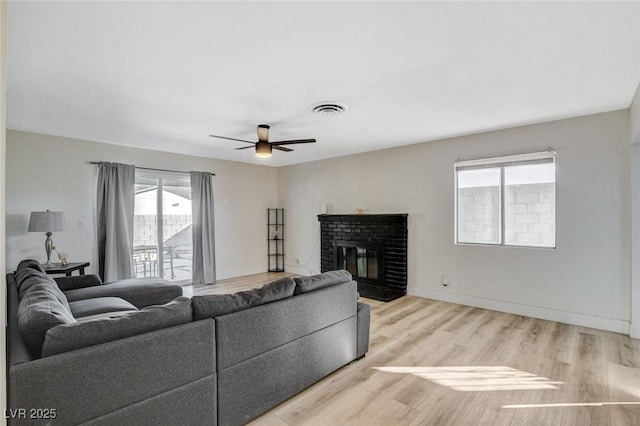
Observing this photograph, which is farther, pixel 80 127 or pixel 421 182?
pixel 421 182

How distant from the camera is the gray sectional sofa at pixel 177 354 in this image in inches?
55.7

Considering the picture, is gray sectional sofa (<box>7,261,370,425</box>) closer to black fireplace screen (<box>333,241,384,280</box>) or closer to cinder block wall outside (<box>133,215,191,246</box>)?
cinder block wall outside (<box>133,215,191,246</box>)

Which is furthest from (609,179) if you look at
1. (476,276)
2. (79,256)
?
(79,256)

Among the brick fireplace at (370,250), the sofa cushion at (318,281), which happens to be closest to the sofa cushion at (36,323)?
the sofa cushion at (318,281)

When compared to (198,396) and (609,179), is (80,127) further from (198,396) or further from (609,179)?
(609,179)

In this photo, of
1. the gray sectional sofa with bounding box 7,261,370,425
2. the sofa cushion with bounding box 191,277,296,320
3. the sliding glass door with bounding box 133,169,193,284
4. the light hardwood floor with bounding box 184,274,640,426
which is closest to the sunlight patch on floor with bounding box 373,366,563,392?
the light hardwood floor with bounding box 184,274,640,426

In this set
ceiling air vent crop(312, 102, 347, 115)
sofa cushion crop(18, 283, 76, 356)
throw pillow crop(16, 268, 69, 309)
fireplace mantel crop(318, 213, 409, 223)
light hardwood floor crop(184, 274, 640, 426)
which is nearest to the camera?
sofa cushion crop(18, 283, 76, 356)

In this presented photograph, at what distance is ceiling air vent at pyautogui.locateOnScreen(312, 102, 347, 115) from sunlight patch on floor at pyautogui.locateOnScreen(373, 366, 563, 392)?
2.54 metres

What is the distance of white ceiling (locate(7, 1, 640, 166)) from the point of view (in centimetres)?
183

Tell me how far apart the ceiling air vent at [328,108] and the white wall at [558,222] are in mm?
2204

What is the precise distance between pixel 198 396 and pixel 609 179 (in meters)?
4.52

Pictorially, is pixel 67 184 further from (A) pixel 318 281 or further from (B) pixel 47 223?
(A) pixel 318 281

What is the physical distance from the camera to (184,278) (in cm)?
598

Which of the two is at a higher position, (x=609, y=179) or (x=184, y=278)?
(x=609, y=179)
